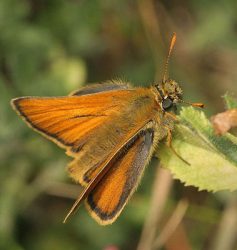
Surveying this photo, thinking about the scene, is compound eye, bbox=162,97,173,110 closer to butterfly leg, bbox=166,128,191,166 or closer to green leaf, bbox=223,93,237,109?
butterfly leg, bbox=166,128,191,166

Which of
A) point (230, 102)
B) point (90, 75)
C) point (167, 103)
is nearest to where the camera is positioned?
point (230, 102)

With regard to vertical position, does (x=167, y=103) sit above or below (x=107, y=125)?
above

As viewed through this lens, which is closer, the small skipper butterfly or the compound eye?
the small skipper butterfly

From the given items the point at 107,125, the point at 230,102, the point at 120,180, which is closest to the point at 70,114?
the point at 107,125

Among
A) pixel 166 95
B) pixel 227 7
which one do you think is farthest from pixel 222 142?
pixel 227 7

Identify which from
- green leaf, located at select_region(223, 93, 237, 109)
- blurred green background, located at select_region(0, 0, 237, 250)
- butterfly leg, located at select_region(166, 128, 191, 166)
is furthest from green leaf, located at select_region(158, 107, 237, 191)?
blurred green background, located at select_region(0, 0, 237, 250)

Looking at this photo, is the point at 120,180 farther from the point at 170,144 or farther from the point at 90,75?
the point at 90,75

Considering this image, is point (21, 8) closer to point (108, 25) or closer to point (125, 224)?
point (108, 25)
